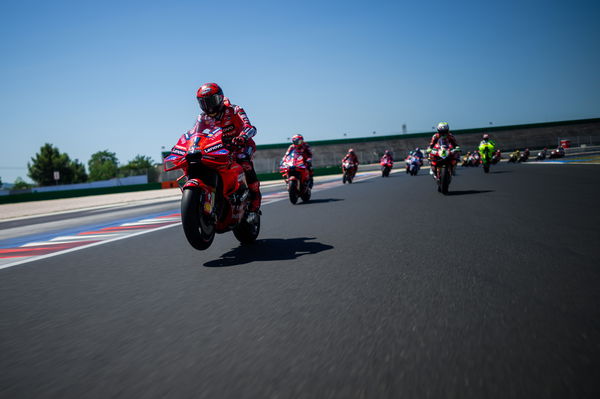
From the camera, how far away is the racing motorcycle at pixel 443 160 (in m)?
12.6

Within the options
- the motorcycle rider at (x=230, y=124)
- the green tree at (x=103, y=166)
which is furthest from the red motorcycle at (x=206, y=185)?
the green tree at (x=103, y=166)

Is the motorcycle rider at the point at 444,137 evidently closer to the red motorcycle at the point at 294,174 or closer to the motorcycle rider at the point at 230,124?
the red motorcycle at the point at 294,174

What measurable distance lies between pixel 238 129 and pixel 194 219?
179cm

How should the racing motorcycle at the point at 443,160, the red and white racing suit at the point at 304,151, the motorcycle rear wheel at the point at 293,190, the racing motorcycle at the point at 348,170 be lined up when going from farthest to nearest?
1. the racing motorcycle at the point at 348,170
2. the red and white racing suit at the point at 304,151
3. the motorcycle rear wheel at the point at 293,190
4. the racing motorcycle at the point at 443,160

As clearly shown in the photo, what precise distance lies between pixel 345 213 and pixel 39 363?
303 inches

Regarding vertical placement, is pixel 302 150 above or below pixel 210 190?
above

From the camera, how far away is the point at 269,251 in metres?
5.68

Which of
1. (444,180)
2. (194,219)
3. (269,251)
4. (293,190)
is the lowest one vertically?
(269,251)

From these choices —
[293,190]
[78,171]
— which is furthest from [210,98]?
[78,171]

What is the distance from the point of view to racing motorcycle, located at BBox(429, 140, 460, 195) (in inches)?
498

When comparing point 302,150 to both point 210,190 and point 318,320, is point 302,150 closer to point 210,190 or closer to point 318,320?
point 210,190

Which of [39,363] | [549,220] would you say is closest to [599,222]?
[549,220]

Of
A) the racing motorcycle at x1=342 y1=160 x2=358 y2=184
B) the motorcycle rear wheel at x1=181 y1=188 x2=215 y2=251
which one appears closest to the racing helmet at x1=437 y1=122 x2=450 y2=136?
the motorcycle rear wheel at x1=181 y1=188 x2=215 y2=251

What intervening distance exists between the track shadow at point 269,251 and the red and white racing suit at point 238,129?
573mm
